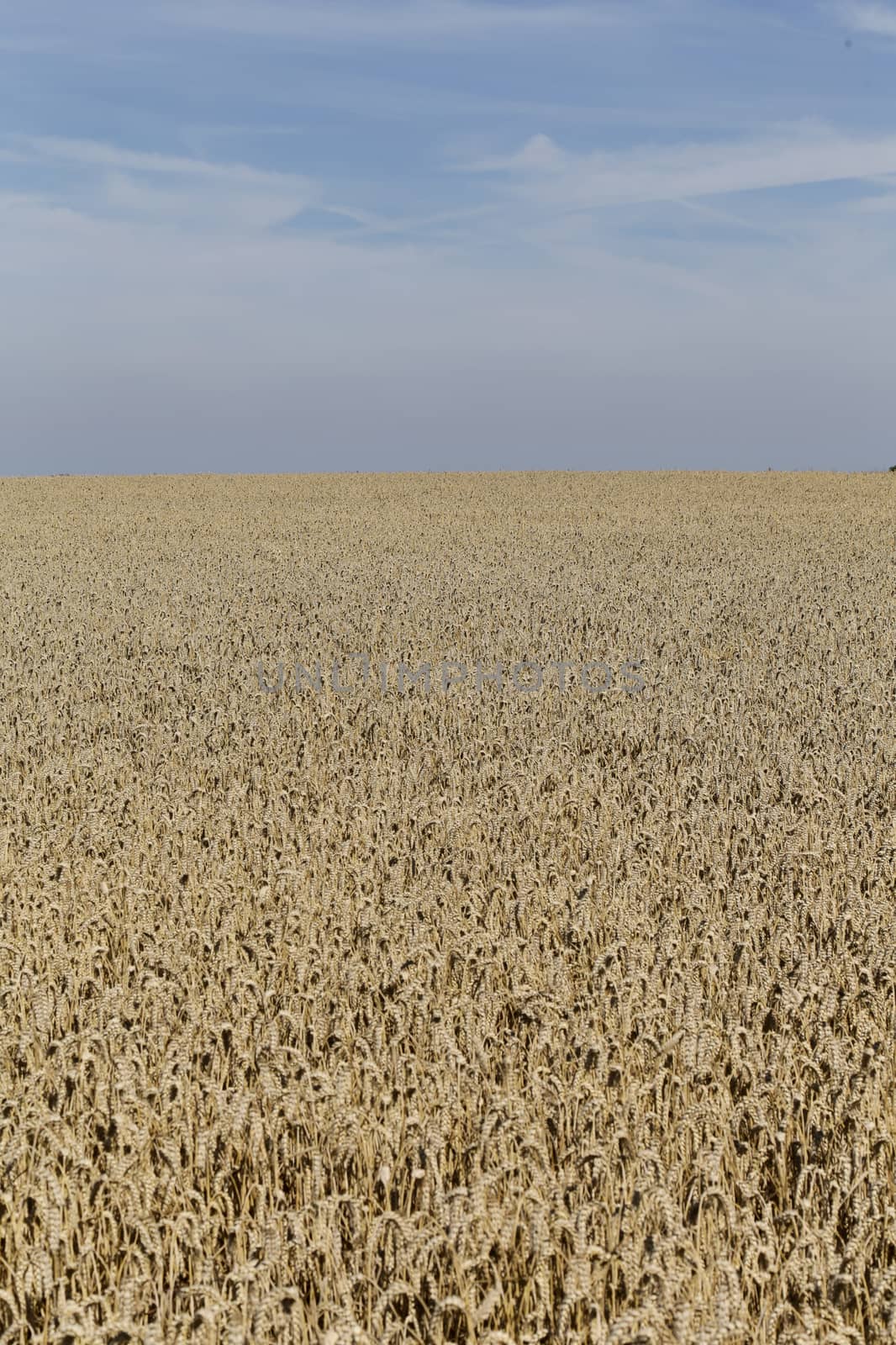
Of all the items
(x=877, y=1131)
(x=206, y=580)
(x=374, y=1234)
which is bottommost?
(x=877, y=1131)

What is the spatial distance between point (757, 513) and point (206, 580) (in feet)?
40.8

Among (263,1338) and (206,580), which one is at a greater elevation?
(206,580)

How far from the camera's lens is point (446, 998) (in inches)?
152

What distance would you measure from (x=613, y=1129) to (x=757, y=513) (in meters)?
22.1

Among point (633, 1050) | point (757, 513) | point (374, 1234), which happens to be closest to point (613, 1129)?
point (633, 1050)

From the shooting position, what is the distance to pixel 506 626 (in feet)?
38.1

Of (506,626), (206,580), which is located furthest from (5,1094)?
(206,580)

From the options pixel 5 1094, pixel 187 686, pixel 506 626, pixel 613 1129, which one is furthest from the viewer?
pixel 506 626

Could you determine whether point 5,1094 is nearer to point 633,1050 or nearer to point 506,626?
point 633,1050

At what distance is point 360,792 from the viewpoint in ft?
20.5

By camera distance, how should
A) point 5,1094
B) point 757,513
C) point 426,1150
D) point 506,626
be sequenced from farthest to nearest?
point 757,513, point 506,626, point 5,1094, point 426,1150

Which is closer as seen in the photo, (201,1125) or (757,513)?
(201,1125)

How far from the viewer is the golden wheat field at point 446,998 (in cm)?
255

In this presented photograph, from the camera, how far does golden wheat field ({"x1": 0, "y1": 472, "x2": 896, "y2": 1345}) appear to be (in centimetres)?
255
